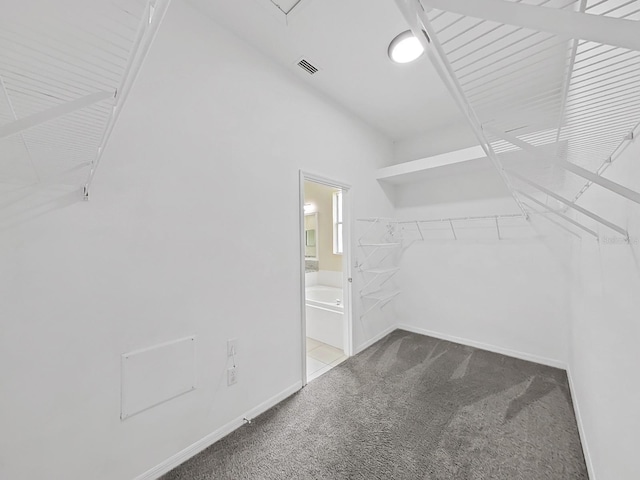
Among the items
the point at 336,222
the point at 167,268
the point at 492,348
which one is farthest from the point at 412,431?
the point at 336,222

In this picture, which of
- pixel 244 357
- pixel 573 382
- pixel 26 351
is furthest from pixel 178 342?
pixel 573 382

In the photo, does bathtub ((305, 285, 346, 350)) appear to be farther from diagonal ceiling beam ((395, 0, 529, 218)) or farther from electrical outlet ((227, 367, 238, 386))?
diagonal ceiling beam ((395, 0, 529, 218))

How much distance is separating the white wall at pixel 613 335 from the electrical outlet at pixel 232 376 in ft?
6.28

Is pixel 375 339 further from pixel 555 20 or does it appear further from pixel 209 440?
pixel 555 20

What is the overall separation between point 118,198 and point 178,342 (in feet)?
2.91

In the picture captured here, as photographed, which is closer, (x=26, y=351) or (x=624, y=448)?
(x=624, y=448)

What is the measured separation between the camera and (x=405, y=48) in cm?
196

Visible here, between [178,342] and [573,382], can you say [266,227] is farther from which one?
[573,382]

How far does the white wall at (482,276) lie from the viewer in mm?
2672

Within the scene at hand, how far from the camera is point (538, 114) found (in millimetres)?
830

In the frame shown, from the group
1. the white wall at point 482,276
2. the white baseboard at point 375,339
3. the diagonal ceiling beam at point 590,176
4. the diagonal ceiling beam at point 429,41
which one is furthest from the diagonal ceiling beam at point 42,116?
the white wall at point 482,276

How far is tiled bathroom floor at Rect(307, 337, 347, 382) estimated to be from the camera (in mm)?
2586

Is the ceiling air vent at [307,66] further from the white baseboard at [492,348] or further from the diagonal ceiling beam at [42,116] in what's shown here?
the white baseboard at [492,348]

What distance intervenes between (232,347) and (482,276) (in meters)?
2.85
